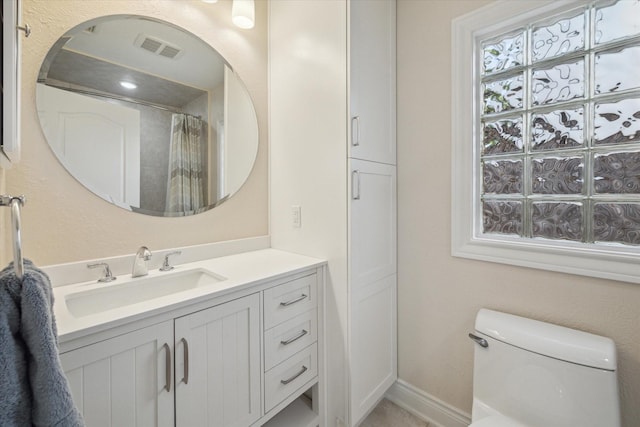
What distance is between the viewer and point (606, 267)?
1087 mm

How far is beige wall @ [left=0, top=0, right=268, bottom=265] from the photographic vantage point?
3.47 feet

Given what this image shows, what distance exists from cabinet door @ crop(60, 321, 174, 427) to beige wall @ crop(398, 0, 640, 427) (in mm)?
1284

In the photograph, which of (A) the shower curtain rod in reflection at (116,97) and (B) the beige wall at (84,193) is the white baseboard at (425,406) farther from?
(A) the shower curtain rod in reflection at (116,97)


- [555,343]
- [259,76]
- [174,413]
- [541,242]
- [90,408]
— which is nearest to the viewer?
[90,408]

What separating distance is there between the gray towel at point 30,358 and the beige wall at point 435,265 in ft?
5.02

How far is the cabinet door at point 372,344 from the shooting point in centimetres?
138

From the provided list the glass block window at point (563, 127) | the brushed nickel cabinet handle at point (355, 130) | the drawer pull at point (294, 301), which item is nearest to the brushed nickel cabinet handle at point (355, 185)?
the brushed nickel cabinet handle at point (355, 130)

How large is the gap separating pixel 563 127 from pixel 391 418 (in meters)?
1.75

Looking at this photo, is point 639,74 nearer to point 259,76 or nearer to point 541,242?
point 541,242

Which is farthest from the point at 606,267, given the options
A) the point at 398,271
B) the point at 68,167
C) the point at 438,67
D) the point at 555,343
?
the point at 68,167

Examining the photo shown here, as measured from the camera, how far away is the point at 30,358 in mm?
463

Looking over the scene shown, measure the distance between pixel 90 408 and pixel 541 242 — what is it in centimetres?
180

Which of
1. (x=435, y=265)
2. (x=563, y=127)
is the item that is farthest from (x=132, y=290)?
(x=563, y=127)

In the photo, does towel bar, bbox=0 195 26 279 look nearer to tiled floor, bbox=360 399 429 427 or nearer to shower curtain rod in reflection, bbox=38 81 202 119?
shower curtain rod in reflection, bbox=38 81 202 119
